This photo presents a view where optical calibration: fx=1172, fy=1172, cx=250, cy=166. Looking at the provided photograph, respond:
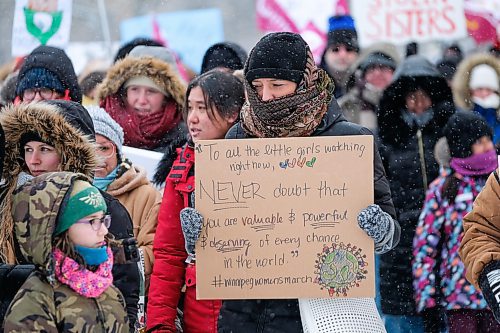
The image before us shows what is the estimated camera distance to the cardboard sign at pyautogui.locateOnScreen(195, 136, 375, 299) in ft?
14.9

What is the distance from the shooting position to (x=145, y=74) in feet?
23.5

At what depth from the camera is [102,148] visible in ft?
19.5

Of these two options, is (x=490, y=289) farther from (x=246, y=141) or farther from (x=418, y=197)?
(x=418, y=197)

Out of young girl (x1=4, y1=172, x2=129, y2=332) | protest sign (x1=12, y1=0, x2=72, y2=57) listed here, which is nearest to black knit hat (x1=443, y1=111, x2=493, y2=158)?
young girl (x1=4, y1=172, x2=129, y2=332)

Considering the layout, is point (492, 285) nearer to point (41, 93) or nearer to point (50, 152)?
point (50, 152)

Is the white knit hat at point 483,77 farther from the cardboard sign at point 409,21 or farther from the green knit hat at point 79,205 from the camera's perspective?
the green knit hat at point 79,205

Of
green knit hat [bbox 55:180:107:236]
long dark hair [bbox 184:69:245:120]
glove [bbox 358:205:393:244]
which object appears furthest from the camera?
long dark hair [bbox 184:69:245:120]

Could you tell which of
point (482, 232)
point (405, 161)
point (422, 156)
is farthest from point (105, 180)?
point (422, 156)

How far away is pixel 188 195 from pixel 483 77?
528 cm

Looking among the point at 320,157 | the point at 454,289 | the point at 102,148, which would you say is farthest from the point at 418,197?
the point at 320,157

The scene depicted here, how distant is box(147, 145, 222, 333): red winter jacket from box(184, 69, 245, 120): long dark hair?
40 centimetres

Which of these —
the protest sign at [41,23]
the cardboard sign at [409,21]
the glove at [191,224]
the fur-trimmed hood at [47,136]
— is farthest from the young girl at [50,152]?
the cardboard sign at [409,21]

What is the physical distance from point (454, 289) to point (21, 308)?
3343 millimetres

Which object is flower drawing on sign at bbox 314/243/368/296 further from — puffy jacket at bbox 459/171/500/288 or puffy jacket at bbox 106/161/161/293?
puffy jacket at bbox 106/161/161/293
